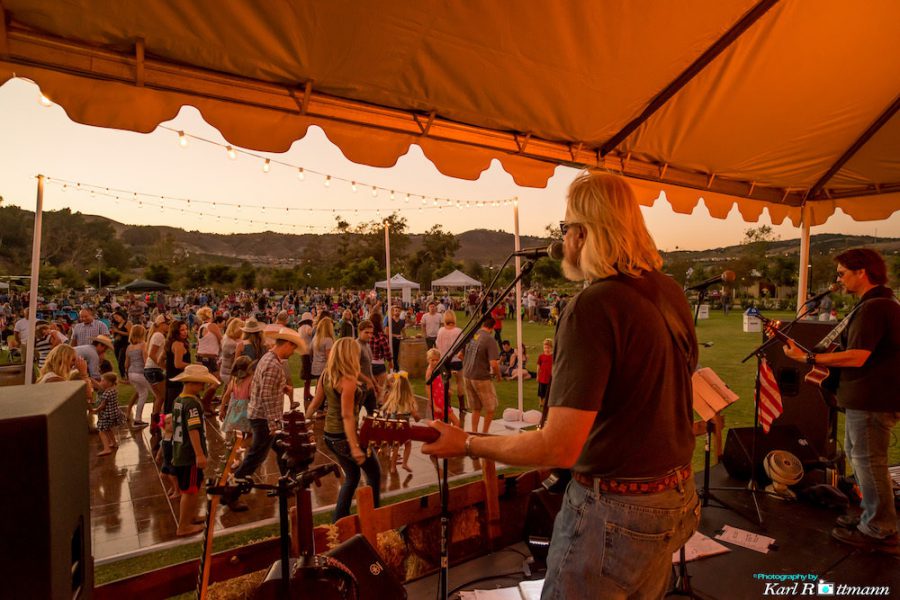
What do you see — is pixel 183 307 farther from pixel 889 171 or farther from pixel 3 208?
pixel 889 171

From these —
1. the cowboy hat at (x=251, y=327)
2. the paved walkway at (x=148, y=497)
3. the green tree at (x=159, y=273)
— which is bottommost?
the paved walkway at (x=148, y=497)

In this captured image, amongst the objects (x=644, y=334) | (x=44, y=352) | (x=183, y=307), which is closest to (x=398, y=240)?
(x=183, y=307)

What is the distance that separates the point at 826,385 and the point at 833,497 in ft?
4.71

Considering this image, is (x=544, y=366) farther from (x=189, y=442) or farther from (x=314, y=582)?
(x=314, y=582)

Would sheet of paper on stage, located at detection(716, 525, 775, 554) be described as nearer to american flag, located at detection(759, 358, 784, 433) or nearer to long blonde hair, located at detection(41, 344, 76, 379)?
american flag, located at detection(759, 358, 784, 433)

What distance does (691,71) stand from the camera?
10.8 feet

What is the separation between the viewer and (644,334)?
1.44 meters

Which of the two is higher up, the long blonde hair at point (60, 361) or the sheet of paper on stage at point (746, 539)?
the long blonde hair at point (60, 361)

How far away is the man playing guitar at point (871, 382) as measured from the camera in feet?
11.3

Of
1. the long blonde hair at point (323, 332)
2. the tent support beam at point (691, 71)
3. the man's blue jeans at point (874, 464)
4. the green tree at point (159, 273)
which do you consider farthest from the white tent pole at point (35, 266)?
the green tree at point (159, 273)

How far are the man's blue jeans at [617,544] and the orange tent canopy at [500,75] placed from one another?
2.30 metres

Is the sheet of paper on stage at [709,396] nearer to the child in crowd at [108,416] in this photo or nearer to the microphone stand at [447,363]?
the microphone stand at [447,363]

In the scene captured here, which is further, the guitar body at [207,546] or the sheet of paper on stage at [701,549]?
the sheet of paper on stage at [701,549]

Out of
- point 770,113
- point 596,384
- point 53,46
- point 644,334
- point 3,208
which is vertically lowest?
point 596,384
